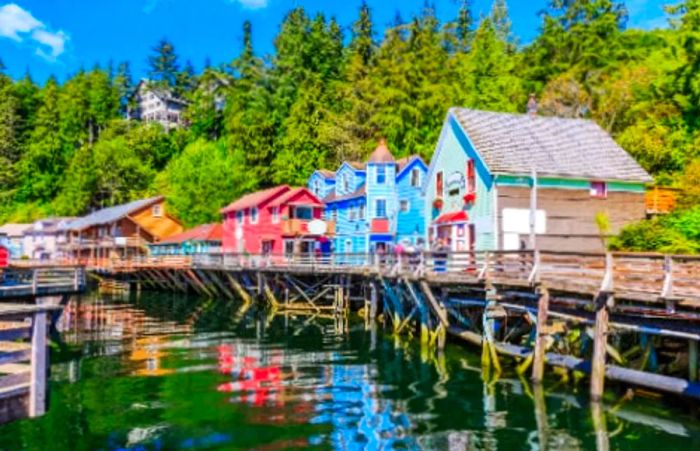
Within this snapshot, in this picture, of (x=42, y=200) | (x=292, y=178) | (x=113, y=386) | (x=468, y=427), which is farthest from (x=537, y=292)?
(x=42, y=200)

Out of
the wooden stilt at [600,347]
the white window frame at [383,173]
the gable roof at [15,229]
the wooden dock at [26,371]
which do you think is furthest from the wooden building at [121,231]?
the wooden dock at [26,371]

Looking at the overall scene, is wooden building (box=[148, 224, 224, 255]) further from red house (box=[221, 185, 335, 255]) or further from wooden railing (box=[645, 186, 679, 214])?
wooden railing (box=[645, 186, 679, 214])

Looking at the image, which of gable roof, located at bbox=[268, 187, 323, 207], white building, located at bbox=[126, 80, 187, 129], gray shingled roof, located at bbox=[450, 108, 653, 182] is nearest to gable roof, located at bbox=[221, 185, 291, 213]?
gable roof, located at bbox=[268, 187, 323, 207]

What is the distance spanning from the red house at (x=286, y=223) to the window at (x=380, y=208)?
21.7 ft

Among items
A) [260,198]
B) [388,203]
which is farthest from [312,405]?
[260,198]

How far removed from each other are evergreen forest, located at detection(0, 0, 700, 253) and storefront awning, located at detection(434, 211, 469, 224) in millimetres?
7910

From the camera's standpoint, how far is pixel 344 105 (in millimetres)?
71875

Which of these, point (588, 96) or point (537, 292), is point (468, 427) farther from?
point (588, 96)

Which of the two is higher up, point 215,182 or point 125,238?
point 215,182

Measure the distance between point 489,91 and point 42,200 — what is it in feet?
244

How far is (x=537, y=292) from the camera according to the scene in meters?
18.1

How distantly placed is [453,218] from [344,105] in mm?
42343

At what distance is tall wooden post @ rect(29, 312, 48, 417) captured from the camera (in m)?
7.59

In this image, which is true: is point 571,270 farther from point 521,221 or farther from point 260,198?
point 260,198
